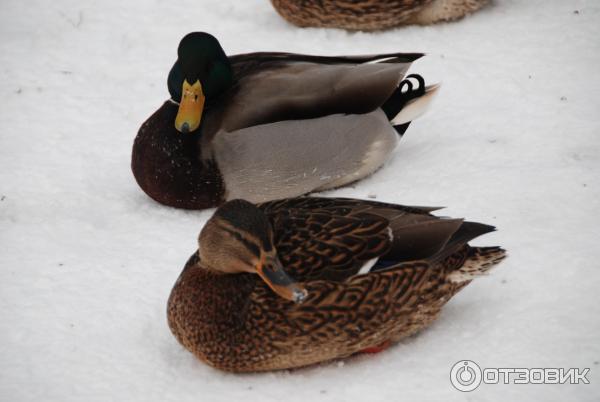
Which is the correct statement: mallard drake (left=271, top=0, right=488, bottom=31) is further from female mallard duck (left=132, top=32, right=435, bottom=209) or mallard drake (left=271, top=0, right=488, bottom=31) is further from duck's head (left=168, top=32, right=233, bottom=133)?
duck's head (left=168, top=32, right=233, bottom=133)

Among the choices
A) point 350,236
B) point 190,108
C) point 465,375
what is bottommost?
point 465,375

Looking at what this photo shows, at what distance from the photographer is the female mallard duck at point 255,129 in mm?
5340

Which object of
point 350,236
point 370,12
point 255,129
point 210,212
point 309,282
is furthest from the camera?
point 370,12

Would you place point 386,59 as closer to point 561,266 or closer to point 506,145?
point 506,145

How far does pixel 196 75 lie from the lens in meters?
5.41

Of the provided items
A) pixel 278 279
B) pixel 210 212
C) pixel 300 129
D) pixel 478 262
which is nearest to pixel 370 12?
pixel 300 129

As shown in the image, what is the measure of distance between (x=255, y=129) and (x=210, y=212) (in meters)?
0.57

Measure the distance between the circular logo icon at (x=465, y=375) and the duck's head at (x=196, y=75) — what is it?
2.30m

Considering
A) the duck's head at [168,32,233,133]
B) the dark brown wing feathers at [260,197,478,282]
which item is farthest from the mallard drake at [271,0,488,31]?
the dark brown wing feathers at [260,197,478,282]

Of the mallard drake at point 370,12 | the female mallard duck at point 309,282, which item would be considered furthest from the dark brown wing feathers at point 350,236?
the mallard drake at point 370,12

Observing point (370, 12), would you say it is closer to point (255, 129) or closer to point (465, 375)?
point (255, 129)

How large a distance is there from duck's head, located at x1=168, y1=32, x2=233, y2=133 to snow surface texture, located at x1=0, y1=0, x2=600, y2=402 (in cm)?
59

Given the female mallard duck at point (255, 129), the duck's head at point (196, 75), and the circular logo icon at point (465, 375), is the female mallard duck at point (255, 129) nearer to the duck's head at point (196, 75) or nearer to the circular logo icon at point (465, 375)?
the duck's head at point (196, 75)

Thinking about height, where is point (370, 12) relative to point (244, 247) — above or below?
below
